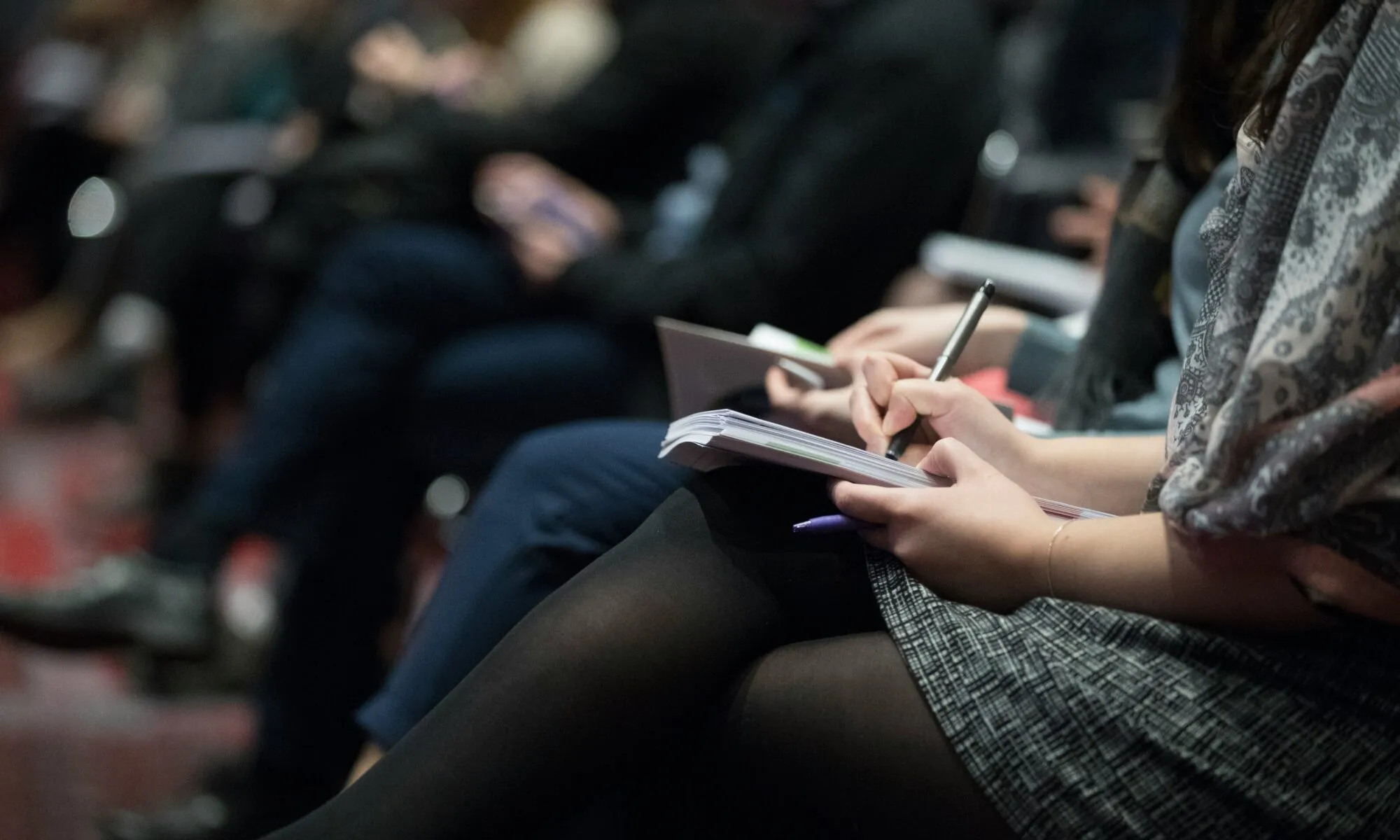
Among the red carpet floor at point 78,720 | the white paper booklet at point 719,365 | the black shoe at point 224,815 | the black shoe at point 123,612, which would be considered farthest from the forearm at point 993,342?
the black shoe at point 123,612

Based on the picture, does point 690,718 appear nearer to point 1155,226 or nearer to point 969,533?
point 969,533

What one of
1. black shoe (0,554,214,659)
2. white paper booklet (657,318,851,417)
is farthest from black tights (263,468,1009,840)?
black shoe (0,554,214,659)

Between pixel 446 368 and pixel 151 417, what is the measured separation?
159 cm

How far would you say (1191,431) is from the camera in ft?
2.29

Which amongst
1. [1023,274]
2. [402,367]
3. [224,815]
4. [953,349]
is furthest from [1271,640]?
[402,367]

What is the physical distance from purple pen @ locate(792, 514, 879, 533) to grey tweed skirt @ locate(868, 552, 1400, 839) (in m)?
0.10

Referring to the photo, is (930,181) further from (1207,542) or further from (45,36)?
(45,36)

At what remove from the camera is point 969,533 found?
2.31 ft

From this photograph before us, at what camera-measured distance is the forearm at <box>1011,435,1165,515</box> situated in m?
0.84

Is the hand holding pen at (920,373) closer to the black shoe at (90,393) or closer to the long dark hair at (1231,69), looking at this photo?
the long dark hair at (1231,69)

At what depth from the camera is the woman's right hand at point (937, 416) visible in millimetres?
814

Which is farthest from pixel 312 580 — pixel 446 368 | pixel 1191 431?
pixel 1191 431

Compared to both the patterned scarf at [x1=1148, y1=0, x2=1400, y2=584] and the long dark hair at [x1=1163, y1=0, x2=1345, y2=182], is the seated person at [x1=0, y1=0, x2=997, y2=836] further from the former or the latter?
the patterned scarf at [x1=1148, y1=0, x2=1400, y2=584]

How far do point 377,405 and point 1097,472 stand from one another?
1105mm
